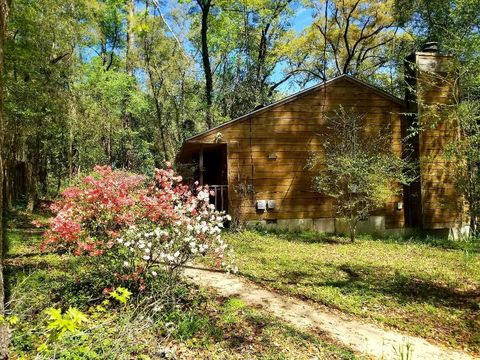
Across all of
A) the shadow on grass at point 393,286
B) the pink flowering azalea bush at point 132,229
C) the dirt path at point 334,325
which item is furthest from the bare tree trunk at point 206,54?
the pink flowering azalea bush at point 132,229

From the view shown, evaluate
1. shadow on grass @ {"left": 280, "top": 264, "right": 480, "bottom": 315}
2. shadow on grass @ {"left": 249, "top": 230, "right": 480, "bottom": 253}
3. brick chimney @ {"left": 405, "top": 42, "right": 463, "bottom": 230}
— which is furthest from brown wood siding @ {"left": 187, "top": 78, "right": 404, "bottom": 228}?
shadow on grass @ {"left": 280, "top": 264, "right": 480, "bottom": 315}

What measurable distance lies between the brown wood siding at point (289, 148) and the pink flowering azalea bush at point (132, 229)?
26.9ft

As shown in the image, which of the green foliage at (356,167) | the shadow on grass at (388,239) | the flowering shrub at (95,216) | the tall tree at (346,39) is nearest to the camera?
the flowering shrub at (95,216)

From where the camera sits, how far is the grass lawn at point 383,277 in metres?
6.57

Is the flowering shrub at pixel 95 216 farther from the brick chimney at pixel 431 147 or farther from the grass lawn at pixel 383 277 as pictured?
the brick chimney at pixel 431 147

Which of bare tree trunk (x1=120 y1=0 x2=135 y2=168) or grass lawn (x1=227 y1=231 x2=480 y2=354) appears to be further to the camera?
bare tree trunk (x1=120 y1=0 x2=135 y2=168)

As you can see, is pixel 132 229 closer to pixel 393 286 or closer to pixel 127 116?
pixel 393 286

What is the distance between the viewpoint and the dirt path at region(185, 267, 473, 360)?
519cm

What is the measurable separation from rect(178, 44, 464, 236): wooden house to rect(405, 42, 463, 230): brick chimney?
0.04 meters

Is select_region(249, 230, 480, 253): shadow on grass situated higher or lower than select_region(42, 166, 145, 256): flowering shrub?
lower

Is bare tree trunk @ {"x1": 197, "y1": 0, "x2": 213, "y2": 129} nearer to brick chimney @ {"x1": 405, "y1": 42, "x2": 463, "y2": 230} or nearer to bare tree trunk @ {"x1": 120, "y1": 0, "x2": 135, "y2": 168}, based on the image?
bare tree trunk @ {"x1": 120, "y1": 0, "x2": 135, "y2": 168}

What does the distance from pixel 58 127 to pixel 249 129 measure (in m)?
8.29

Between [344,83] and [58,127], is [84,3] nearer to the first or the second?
[58,127]

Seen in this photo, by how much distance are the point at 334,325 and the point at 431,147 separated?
11155mm
